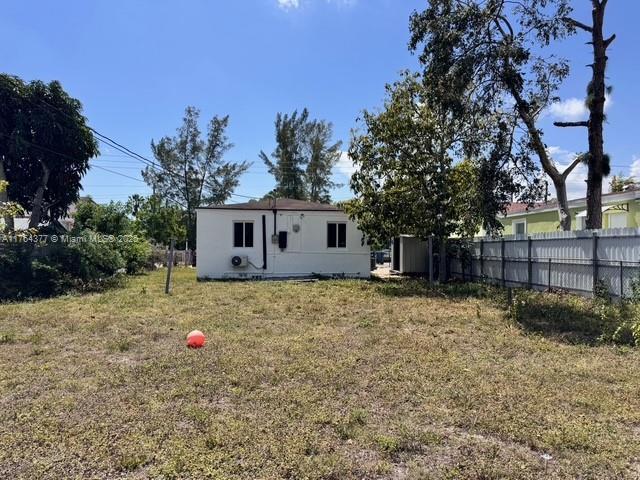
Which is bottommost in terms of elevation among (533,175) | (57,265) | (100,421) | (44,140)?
(100,421)

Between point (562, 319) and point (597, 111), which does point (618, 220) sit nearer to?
point (597, 111)

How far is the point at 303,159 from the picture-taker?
39.2 meters

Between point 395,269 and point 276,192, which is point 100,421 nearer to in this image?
point 395,269

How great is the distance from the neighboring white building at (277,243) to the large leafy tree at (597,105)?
8.54m

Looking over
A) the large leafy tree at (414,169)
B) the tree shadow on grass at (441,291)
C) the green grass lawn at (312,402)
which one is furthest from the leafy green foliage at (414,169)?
the green grass lawn at (312,402)

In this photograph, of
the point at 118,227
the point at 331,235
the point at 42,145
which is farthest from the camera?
the point at 118,227

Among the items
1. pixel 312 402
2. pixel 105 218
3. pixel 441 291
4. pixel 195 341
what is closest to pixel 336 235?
pixel 441 291

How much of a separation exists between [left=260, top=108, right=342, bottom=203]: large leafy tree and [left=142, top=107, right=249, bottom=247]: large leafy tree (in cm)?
465

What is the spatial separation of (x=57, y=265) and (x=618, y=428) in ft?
42.9

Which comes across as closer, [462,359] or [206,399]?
[206,399]

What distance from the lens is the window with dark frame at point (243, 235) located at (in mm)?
17188

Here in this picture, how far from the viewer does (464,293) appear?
41.0 ft

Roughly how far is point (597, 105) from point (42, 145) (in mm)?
20351

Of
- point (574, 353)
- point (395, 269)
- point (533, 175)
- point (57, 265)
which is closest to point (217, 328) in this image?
point (574, 353)
